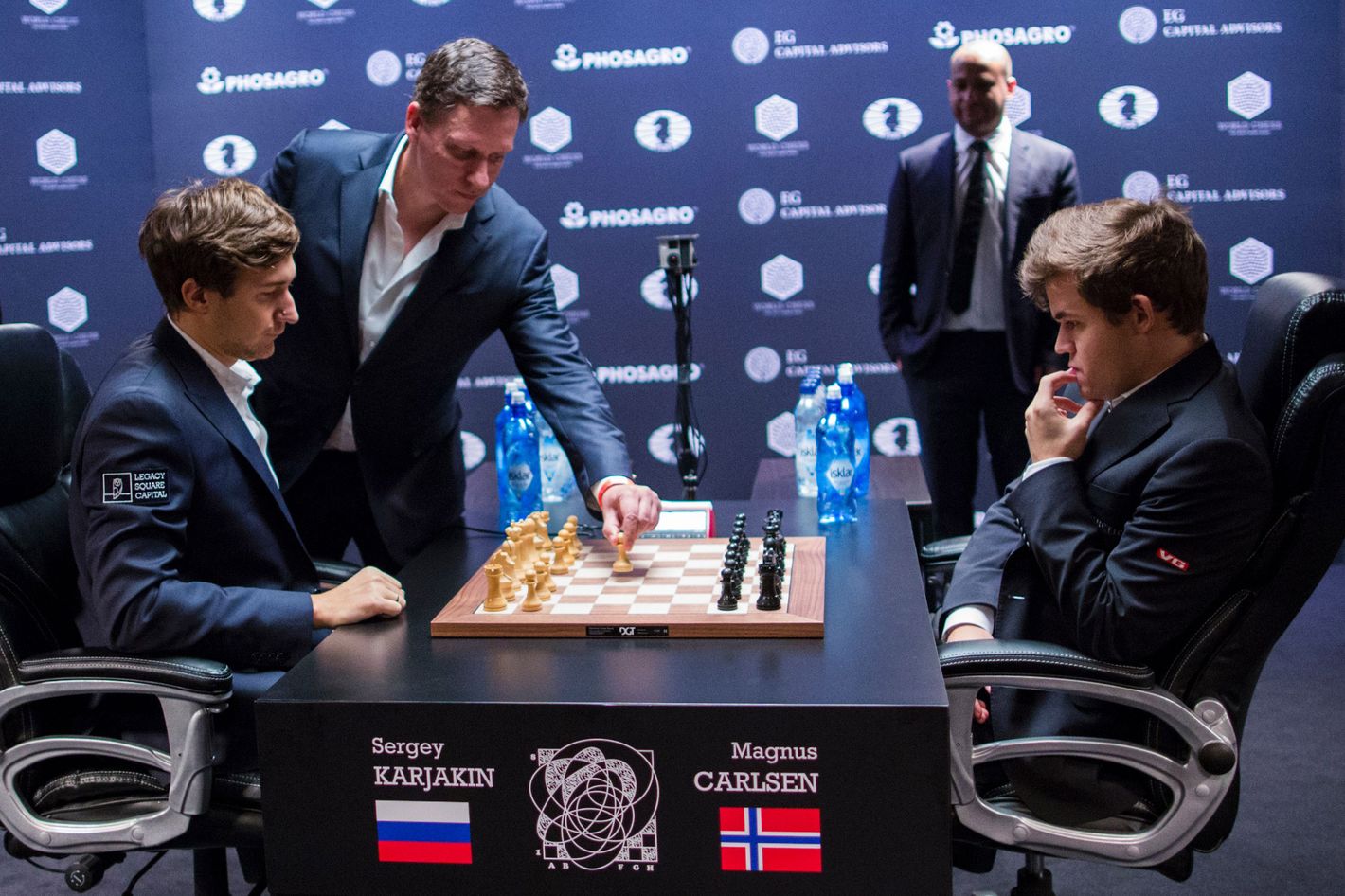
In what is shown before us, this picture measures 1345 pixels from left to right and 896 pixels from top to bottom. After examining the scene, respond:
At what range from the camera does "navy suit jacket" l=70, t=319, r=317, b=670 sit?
2.04 metres

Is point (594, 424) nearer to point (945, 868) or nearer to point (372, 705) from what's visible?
point (372, 705)

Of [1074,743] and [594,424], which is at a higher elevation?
[594,424]

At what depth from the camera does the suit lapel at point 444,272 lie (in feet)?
8.73

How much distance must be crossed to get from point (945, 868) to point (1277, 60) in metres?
4.38

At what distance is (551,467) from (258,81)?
3148mm

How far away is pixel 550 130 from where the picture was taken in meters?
5.41

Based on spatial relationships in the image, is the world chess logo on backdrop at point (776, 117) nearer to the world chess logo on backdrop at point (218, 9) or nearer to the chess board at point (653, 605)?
the world chess logo on backdrop at point (218, 9)

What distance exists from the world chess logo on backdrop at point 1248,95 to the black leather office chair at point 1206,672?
348cm

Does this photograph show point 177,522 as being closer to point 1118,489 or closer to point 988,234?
point 1118,489

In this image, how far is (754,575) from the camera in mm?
2230

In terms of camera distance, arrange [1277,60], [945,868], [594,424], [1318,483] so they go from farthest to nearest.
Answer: [1277,60], [594,424], [1318,483], [945,868]

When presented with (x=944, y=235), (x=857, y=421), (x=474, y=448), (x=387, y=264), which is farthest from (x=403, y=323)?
(x=474, y=448)

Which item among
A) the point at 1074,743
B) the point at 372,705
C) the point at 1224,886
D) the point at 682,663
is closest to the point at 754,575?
the point at 682,663

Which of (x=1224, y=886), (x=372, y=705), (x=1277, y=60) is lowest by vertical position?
(x=1224, y=886)
